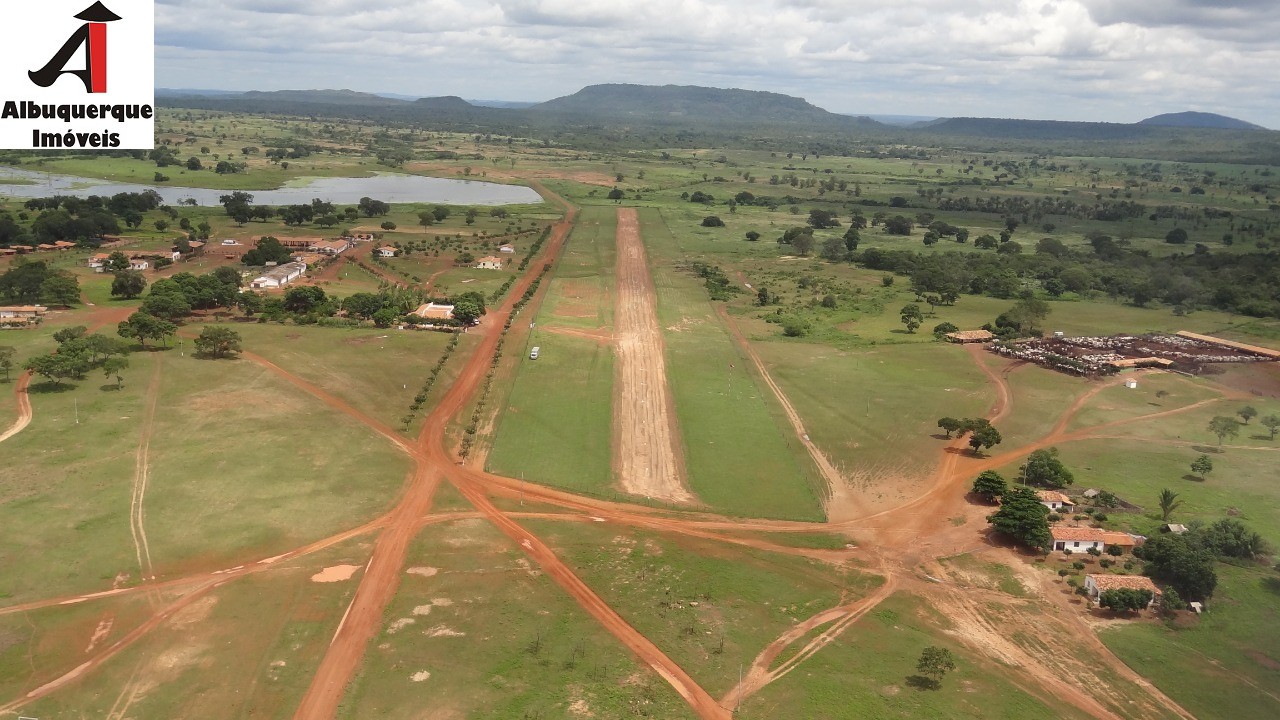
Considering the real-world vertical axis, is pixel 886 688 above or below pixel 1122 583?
below

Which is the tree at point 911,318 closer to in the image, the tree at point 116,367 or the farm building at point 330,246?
the tree at point 116,367

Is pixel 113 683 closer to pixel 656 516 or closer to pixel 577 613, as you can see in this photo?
pixel 577 613

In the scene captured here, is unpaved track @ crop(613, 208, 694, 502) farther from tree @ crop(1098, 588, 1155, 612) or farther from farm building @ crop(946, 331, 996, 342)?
farm building @ crop(946, 331, 996, 342)

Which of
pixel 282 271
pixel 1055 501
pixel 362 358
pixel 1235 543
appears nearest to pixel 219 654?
pixel 362 358

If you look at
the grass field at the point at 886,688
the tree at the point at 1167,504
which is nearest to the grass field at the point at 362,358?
the grass field at the point at 886,688

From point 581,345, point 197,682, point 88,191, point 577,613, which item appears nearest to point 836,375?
point 581,345

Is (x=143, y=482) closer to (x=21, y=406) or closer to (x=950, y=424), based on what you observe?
(x=21, y=406)
